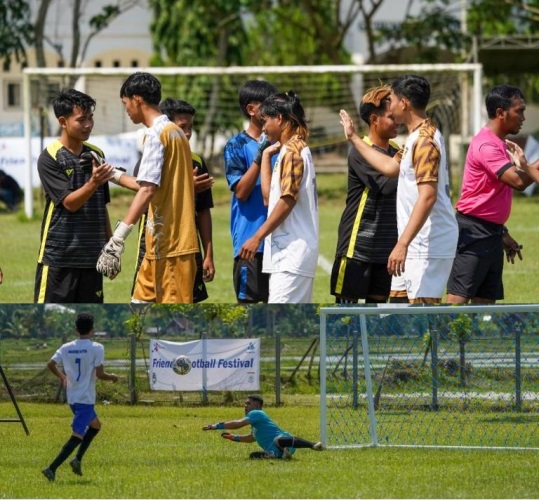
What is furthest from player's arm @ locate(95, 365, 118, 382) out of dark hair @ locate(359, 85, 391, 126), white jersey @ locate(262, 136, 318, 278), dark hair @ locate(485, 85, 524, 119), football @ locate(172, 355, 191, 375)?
dark hair @ locate(485, 85, 524, 119)

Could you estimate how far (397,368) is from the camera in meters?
7.75

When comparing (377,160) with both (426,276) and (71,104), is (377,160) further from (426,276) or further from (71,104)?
(71,104)

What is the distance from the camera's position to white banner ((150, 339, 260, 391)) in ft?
25.0

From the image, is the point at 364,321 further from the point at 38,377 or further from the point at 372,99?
the point at 38,377

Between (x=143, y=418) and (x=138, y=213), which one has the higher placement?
(x=138, y=213)

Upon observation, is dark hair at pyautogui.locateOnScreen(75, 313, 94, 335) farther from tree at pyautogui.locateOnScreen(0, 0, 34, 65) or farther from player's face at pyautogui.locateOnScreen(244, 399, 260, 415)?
tree at pyautogui.locateOnScreen(0, 0, 34, 65)

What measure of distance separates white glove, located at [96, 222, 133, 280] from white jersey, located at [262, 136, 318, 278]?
3.13 feet

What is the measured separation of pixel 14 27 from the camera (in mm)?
39312

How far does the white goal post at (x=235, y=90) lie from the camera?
25938 mm

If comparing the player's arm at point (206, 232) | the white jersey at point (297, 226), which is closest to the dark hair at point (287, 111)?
the white jersey at point (297, 226)

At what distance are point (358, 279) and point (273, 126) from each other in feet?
3.66

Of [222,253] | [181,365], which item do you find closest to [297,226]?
[181,365]

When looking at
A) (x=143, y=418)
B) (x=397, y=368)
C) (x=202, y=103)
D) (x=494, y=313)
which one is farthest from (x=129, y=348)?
(x=202, y=103)

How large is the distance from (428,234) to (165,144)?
1632 millimetres
